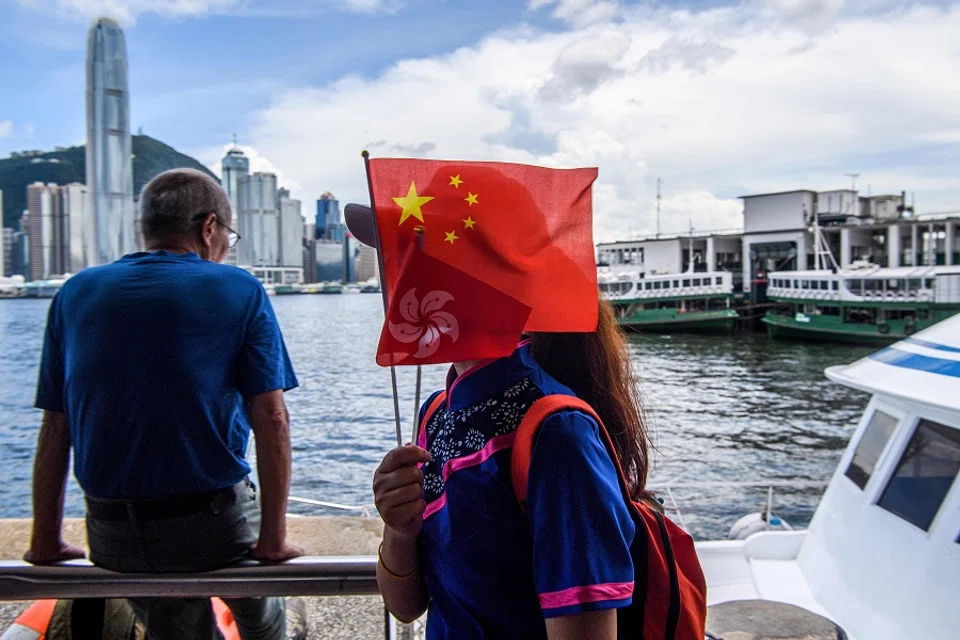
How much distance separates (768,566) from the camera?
6.52 meters

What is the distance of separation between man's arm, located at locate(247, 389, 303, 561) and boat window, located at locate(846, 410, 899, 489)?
447 cm

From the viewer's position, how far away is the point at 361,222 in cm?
164

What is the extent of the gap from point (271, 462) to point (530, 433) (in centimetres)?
141

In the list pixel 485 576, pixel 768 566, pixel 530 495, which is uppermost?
pixel 530 495

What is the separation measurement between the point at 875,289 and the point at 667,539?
1885 inches

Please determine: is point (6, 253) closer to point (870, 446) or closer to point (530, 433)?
point (870, 446)

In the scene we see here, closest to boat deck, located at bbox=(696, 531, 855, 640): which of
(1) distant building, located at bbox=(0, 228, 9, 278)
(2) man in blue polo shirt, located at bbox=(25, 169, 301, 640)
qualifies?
(2) man in blue polo shirt, located at bbox=(25, 169, 301, 640)

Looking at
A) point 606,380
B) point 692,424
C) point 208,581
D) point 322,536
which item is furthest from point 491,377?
point 692,424

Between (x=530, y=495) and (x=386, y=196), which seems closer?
(x=530, y=495)

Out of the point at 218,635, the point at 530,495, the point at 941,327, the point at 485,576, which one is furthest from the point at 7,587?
the point at 941,327

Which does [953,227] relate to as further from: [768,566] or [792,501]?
[768,566]

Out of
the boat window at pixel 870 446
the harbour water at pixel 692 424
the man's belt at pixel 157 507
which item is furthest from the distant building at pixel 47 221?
the man's belt at pixel 157 507

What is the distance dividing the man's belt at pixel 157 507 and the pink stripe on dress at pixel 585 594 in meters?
1.45

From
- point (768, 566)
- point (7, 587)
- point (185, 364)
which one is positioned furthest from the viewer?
point (768, 566)
